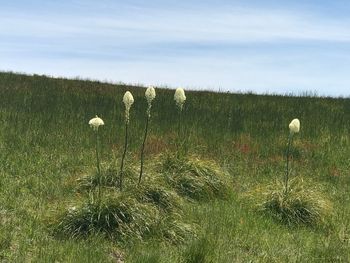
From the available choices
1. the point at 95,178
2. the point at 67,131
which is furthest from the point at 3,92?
the point at 95,178

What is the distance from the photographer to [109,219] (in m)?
7.37

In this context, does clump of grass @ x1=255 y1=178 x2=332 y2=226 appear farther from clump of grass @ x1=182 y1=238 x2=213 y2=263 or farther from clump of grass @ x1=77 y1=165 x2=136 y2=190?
clump of grass @ x1=182 y1=238 x2=213 y2=263

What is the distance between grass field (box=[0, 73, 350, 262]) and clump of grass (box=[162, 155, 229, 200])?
324mm

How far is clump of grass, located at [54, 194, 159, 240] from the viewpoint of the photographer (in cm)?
720

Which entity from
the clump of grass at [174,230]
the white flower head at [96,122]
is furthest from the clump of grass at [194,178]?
the white flower head at [96,122]

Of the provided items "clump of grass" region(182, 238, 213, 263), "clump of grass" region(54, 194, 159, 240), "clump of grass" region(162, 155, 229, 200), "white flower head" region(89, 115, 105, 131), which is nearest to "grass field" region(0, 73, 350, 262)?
"clump of grass" region(182, 238, 213, 263)

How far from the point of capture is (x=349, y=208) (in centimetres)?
995

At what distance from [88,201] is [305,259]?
3.08m

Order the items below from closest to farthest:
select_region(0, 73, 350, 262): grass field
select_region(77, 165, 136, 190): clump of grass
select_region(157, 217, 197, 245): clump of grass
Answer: select_region(0, 73, 350, 262): grass field < select_region(157, 217, 197, 245): clump of grass < select_region(77, 165, 136, 190): clump of grass

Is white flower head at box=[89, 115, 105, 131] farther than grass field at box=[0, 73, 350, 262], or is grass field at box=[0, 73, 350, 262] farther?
white flower head at box=[89, 115, 105, 131]

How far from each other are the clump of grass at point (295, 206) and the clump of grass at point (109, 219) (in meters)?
2.48

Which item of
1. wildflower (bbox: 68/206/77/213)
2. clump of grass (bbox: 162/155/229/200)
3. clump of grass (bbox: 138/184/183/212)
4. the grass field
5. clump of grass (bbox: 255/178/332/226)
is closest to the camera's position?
the grass field

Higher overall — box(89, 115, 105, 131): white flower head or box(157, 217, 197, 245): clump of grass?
box(89, 115, 105, 131): white flower head

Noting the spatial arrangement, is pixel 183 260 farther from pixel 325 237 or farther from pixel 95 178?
pixel 95 178
